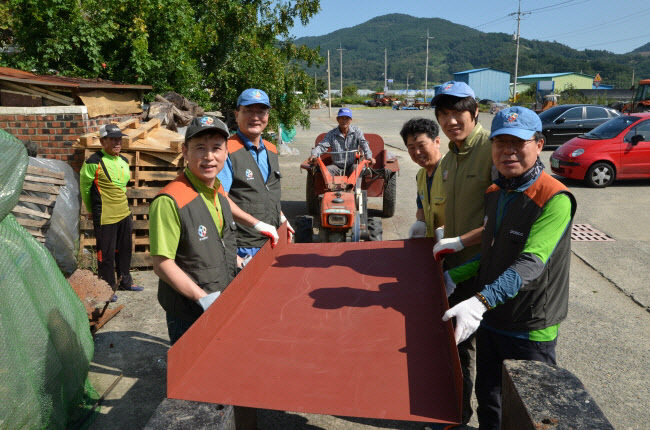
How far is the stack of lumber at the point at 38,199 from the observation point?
5160mm

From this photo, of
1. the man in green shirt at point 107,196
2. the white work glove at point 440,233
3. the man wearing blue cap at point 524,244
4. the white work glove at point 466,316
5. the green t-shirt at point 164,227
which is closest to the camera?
the white work glove at point 466,316

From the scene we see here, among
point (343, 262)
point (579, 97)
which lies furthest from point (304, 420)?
point (579, 97)

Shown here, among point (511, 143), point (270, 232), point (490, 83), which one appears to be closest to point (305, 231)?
point (270, 232)

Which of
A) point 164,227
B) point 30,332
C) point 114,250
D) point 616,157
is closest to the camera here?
point 164,227

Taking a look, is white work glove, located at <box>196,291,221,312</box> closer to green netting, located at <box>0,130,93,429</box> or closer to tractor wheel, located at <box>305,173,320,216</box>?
green netting, located at <box>0,130,93,429</box>

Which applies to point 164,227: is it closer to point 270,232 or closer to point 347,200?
point 270,232

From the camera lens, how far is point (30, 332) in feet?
9.14

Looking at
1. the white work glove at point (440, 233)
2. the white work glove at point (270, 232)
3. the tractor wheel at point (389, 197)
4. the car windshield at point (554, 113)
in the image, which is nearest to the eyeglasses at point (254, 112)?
the white work glove at point (270, 232)

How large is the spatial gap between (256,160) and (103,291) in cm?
225

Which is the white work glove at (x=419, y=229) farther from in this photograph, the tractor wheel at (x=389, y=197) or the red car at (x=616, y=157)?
the red car at (x=616, y=157)

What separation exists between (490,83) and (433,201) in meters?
90.0

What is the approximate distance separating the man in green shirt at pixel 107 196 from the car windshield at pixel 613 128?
10644mm

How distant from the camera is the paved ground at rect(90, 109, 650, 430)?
3520 mm

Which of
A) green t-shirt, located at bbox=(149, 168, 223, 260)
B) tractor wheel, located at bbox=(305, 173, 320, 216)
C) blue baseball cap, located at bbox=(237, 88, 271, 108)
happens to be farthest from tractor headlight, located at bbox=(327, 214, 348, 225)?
green t-shirt, located at bbox=(149, 168, 223, 260)
